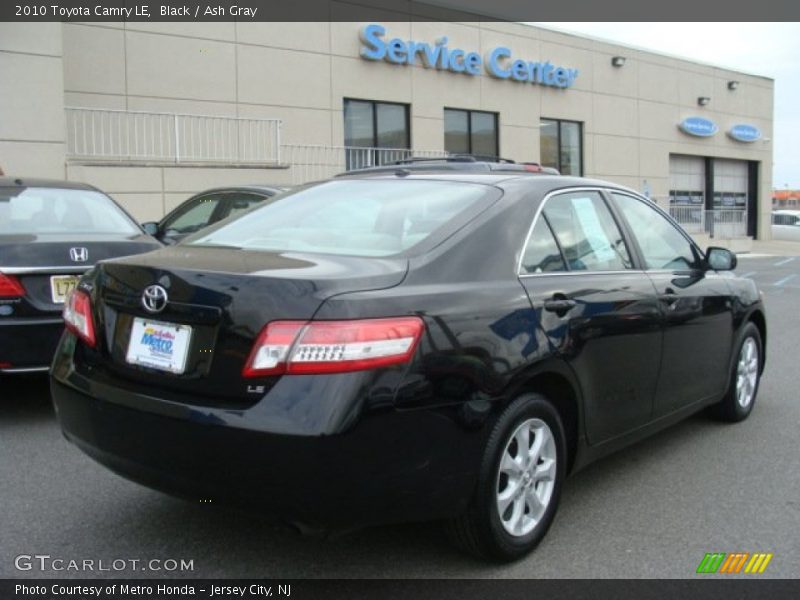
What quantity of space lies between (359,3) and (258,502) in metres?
17.6

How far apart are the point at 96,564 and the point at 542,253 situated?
2237mm

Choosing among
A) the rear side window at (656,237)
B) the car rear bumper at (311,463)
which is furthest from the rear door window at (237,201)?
the car rear bumper at (311,463)

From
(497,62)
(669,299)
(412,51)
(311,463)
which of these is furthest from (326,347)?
(497,62)

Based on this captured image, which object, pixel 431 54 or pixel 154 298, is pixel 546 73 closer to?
pixel 431 54

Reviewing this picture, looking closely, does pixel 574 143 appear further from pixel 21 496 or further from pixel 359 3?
pixel 21 496

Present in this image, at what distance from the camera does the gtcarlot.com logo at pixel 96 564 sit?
314 cm

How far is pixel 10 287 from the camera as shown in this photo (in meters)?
4.83

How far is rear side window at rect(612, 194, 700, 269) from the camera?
4375 mm

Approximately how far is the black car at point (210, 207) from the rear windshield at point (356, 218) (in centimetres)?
404

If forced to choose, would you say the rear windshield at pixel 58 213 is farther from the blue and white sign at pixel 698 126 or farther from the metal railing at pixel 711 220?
the blue and white sign at pixel 698 126

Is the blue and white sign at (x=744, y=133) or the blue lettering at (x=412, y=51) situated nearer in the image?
the blue lettering at (x=412, y=51)

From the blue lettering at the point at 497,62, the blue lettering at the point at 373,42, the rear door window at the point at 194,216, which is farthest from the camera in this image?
the blue lettering at the point at 497,62

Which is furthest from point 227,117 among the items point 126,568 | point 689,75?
point 689,75

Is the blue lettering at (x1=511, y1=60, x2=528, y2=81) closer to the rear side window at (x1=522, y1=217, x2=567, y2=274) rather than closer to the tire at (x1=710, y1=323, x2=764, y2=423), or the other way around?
the tire at (x1=710, y1=323, x2=764, y2=423)
